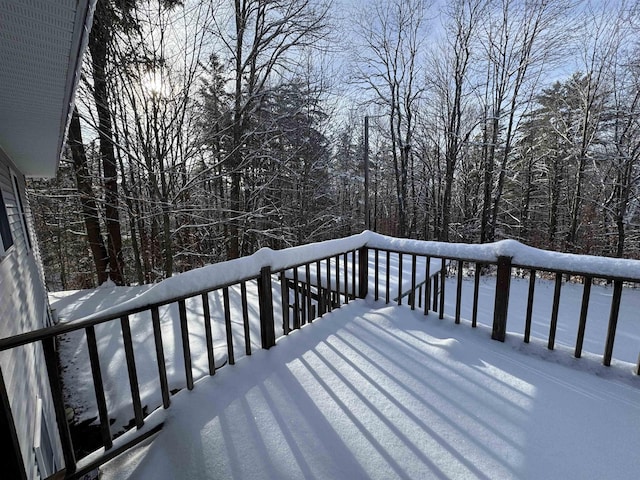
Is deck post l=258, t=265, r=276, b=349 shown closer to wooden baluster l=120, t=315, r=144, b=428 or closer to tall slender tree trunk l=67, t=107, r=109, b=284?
wooden baluster l=120, t=315, r=144, b=428

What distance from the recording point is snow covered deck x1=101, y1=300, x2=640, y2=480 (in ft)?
5.00

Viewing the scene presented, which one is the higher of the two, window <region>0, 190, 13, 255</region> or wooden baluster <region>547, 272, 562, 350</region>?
window <region>0, 190, 13, 255</region>

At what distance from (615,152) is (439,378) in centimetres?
1221

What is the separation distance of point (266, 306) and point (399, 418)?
1.34 meters

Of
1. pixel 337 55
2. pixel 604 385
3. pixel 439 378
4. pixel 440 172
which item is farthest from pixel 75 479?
pixel 440 172

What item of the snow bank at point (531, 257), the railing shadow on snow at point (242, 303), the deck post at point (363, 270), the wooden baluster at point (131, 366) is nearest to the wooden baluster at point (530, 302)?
the railing shadow on snow at point (242, 303)

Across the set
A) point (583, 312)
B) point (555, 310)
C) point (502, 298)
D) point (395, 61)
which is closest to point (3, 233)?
point (502, 298)

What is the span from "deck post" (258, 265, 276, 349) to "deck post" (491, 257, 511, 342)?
81.0 inches

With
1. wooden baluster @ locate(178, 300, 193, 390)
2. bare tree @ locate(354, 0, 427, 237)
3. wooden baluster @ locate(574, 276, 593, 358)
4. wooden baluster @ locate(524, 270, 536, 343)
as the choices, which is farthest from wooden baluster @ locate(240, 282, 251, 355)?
bare tree @ locate(354, 0, 427, 237)

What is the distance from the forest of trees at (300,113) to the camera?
5840mm

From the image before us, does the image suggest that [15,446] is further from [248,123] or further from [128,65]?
[248,123]

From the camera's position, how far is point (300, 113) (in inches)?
361

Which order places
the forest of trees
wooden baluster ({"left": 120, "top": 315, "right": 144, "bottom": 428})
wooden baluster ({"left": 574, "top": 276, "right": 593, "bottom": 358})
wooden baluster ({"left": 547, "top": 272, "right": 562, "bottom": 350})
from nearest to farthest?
wooden baluster ({"left": 120, "top": 315, "right": 144, "bottom": 428}) → wooden baluster ({"left": 574, "top": 276, "right": 593, "bottom": 358}) → wooden baluster ({"left": 547, "top": 272, "right": 562, "bottom": 350}) → the forest of trees

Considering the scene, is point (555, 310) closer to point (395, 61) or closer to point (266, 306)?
point (266, 306)
